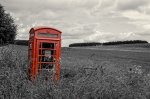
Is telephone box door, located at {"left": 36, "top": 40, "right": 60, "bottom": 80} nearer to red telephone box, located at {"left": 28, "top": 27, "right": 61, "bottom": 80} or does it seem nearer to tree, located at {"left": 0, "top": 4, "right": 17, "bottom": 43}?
red telephone box, located at {"left": 28, "top": 27, "right": 61, "bottom": 80}

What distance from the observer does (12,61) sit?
13820 millimetres

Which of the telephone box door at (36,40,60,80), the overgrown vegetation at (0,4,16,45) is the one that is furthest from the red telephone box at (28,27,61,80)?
the overgrown vegetation at (0,4,16,45)

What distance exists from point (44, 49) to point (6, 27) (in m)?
10.6

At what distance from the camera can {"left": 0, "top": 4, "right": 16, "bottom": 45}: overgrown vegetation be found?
23.0 metres

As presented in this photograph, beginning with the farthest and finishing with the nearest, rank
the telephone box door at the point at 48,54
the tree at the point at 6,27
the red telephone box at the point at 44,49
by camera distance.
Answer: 1. the tree at the point at 6,27
2. the telephone box door at the point at 48,54
3. the red telephone box at the point at 44,49

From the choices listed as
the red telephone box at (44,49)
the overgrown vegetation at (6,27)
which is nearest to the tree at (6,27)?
the overgrown vegetation at (6,27)

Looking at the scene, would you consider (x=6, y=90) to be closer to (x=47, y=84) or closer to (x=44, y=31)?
(x=47, y=84)

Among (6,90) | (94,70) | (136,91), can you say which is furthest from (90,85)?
(94,70)

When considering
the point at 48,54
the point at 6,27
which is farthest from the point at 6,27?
the point at 48,54

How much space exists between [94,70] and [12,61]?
12.2ft

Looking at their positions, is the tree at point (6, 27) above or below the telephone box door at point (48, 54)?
above

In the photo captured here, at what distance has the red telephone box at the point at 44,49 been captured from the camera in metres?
12.9

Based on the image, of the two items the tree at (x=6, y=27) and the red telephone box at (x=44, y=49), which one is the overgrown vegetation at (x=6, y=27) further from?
the red telephone box at (x=44, y=49)

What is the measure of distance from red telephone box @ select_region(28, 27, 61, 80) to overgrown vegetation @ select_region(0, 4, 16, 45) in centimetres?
1004
